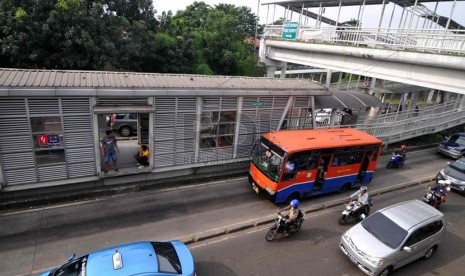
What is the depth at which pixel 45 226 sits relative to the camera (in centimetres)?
960

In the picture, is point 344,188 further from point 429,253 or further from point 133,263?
point 133,263

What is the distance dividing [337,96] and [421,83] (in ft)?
13.7

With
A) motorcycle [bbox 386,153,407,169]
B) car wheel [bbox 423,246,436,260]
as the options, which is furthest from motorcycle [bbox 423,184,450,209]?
motorcycle [bbox 386,153,407,169]

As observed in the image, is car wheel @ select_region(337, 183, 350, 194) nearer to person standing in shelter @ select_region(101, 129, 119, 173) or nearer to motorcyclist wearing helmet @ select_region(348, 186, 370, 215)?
motorcyclist wearing helmet @ select_region(348, 186, 370, 215)

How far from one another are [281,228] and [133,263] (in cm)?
512

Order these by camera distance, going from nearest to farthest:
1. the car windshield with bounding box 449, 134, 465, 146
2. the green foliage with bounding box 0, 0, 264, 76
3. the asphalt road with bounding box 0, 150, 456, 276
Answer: the asphalt road with bounding box 0, 150, 456, 276 < the green foliage with bounding box 0, 0, 264, 76 < the car windshield with bounding box 449, 134, 465, 146

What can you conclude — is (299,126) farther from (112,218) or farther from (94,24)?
(94,24)

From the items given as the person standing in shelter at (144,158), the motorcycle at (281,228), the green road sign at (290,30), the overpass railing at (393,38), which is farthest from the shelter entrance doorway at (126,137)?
the green road sign at (290,30)

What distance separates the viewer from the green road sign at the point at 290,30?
2653 centimetres

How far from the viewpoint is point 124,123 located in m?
17.5

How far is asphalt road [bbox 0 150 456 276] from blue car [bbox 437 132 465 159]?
458 inches

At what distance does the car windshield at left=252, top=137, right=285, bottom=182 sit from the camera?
11.4 m

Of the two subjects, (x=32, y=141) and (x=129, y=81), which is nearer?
(x=32, y=141)

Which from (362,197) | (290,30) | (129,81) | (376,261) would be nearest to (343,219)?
(362,197)
